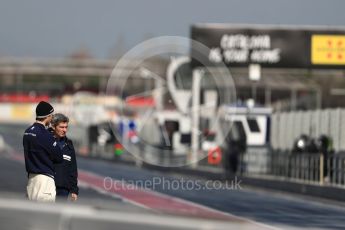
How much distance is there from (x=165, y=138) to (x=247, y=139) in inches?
529

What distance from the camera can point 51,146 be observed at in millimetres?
13273

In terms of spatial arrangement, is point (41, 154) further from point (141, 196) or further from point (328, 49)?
point (328, 49)

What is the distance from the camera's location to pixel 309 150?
3606 cm

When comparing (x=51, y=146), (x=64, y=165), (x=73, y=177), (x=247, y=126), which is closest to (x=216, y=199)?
(x=247, y=126)

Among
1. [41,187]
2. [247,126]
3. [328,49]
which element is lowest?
[41,187]

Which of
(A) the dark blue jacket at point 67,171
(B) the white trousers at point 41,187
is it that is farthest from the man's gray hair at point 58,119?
(B) the white trousers at point 41,187

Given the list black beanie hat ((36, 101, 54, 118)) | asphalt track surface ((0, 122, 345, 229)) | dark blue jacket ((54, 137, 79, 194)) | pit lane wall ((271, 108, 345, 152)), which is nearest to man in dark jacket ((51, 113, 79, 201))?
dark blue jacket ((54, 137, 79, 194))

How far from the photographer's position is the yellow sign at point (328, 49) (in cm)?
4547

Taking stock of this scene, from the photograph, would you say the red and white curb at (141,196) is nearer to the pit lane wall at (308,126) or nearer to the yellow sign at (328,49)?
the pit lane wall at (308,126)

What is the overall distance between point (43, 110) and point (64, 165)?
1062 mm

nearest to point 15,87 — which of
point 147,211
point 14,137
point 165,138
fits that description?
point 14,137

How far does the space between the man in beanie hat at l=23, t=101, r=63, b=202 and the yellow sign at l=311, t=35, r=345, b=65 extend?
108 feet

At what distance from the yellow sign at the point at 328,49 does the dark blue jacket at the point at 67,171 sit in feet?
105

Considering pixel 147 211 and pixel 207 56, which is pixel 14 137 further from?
pixel 147 211
